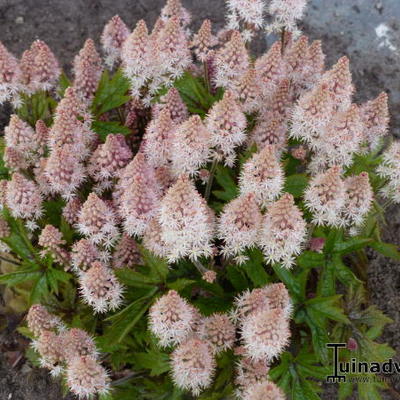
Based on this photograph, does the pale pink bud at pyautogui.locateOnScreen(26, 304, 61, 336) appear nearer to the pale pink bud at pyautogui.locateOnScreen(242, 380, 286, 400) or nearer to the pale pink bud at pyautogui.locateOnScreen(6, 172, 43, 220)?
the pale pink bud at pyautogui.locateOnScreen(6, 172, 43, 220)

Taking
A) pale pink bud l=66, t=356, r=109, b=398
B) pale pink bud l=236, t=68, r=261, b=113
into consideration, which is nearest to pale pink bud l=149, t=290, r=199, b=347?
pale pink bud l=66, t=356, r=109, b=398

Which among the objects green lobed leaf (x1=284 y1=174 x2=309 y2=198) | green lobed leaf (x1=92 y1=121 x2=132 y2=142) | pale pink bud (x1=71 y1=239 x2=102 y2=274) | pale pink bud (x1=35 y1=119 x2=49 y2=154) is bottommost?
pale pink bud (x1=71 y1=239 x2=102 y2=274)

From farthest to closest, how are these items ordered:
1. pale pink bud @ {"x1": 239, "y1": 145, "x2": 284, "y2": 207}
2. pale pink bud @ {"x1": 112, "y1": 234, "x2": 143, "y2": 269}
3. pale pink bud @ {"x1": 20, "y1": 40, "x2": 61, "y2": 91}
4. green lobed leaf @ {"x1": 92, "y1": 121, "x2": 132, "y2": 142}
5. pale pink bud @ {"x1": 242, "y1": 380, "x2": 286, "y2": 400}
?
green lobed leaf @ {"x1": 92, "y1": 121, "x2": 132, "y2": 142} < pale pink bud @ {"x1": 20, "y1": 40, "x2": 61, "y2": 91} < pale pink bud @ {"x1": 112, "y1": 234, "x2": 143, "y2": 269} < pale pink bud @ {"x1": 239, "y1": 145, "x2": 284, "y2": 207} < pale pink bud @ {"x1": 242, "y1": 380, "x2": 286, "y2": 400}

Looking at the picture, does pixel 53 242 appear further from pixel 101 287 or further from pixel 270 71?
pixel 270 71

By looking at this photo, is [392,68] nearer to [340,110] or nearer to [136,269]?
[340,110]

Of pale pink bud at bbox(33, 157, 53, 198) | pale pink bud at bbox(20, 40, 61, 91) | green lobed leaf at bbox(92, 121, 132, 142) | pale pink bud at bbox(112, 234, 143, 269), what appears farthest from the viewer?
green lobed leaf at bbox(92, 121, 132, 142)

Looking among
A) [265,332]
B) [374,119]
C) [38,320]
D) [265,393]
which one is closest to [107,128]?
[38,320]

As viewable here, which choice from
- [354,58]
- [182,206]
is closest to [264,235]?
[182,206]

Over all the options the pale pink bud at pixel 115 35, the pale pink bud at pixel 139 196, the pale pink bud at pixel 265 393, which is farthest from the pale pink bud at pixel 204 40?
the pale pink bud at pixel 265 393
